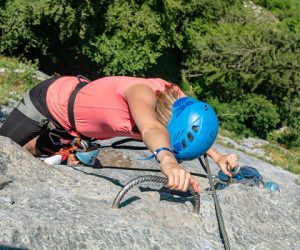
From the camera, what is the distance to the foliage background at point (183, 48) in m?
24.5

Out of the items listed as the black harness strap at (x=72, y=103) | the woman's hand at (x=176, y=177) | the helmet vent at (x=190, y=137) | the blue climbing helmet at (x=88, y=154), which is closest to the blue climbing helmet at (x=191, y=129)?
the helmet vent at (x=190, y=137)

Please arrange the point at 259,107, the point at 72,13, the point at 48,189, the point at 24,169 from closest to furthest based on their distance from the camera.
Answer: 1. the point at 48,189
2. the point at 24,169
3. the point at 72,13
4. the point at 259,107

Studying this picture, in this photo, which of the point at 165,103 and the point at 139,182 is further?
the point at 165,103

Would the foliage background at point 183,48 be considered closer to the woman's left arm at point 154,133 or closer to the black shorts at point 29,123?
the black shorts at point 29,123

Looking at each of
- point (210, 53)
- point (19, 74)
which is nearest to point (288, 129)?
point (210, 53)

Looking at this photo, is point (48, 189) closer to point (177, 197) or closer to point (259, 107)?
point (177, 197)

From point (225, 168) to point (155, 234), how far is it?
130 centimetres

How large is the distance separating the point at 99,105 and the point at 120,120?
9.2 inches

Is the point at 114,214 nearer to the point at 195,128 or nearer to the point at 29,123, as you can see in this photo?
the point at 195,128

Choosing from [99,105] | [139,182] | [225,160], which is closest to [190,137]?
[139,182]

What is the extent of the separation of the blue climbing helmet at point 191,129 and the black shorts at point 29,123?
1.47m

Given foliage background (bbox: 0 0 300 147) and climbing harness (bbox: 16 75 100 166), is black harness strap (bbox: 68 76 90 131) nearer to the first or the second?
climbing harness (bbox: 16 75 100 166)

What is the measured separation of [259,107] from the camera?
33.1 metres

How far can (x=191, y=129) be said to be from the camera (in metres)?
3.24
